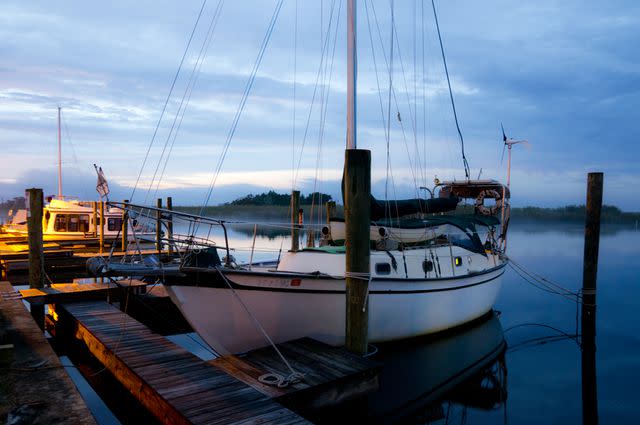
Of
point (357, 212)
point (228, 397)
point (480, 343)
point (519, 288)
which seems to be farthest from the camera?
point (519, 288)

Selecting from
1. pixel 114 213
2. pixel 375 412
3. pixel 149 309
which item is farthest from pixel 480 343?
pixel 114 213

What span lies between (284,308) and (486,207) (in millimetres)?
10872

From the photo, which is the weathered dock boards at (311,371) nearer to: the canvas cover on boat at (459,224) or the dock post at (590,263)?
the canvas cover on boat at (459,224)

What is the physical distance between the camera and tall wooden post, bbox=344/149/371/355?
26.0 ft

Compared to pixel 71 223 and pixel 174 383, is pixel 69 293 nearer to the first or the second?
pixel 174 383

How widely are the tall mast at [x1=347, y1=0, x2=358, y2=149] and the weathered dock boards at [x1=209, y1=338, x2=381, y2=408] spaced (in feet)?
14.3

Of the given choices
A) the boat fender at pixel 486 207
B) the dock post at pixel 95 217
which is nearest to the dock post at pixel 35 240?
the dock post at pixel 95 217

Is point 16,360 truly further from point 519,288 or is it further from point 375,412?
point 519,288

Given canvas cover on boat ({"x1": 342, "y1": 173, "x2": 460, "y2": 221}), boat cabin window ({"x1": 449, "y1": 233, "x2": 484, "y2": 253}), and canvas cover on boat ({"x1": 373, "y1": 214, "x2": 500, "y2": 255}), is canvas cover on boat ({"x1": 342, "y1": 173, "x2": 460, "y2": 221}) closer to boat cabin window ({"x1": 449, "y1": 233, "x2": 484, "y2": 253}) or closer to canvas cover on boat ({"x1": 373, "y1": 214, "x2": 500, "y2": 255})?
canvas cover on boat ({"x1": 373, "y1": 214, "x2": 500, "y2": 255})

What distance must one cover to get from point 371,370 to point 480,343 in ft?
19.7

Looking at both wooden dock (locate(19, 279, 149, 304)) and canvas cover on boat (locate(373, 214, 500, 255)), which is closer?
canvas cover on boat (locate(373, 214, 500, 255))

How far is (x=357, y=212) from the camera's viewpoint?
799 cm

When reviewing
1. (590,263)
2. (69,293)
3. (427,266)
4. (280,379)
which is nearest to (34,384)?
(280,379)

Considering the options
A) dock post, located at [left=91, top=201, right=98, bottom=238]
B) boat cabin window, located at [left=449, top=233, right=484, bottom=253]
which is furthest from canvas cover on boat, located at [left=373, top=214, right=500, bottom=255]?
dock post, located at [left=91, top=201, right=98, bottom=238]
